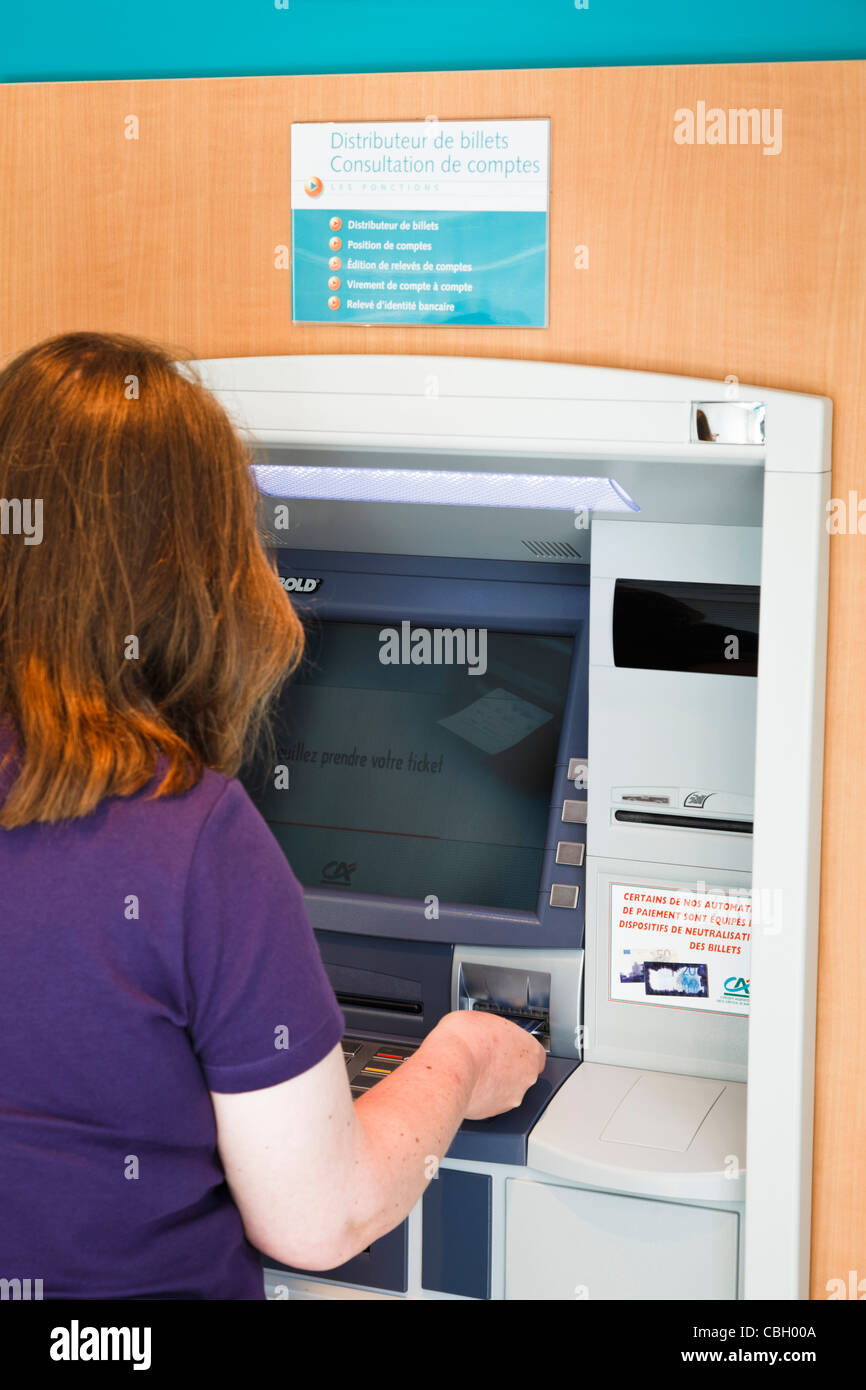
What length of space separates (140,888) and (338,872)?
44.2 inches

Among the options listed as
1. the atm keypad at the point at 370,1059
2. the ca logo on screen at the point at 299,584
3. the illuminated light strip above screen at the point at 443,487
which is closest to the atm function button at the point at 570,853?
the atm keypad at the point at 370,1059

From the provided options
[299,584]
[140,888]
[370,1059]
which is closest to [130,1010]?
[140,888]

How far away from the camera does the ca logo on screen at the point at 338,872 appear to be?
2.16 meters

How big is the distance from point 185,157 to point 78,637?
972 millimetres

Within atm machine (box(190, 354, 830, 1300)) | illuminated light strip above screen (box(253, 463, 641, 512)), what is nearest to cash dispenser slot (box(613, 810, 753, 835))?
atm machine (box(190, 354, 830, 1300))

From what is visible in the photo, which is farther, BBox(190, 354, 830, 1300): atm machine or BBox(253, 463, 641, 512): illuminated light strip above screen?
BBox(253, 463, 641, 512): illuminated light strip above screen

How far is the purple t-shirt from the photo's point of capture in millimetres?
1062

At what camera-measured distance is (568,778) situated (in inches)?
81.0

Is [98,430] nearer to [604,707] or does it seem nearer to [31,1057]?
[31,1057]

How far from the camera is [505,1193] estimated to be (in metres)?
1.85

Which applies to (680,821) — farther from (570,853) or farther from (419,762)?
(419,762)

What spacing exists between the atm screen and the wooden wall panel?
56cm

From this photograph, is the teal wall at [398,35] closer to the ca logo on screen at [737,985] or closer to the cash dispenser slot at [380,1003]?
the ca logo on screen at [737,985]

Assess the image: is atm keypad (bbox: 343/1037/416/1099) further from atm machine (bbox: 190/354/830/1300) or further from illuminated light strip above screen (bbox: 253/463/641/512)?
illuminated light strip above screen (bbox: 253/463/641/512)
